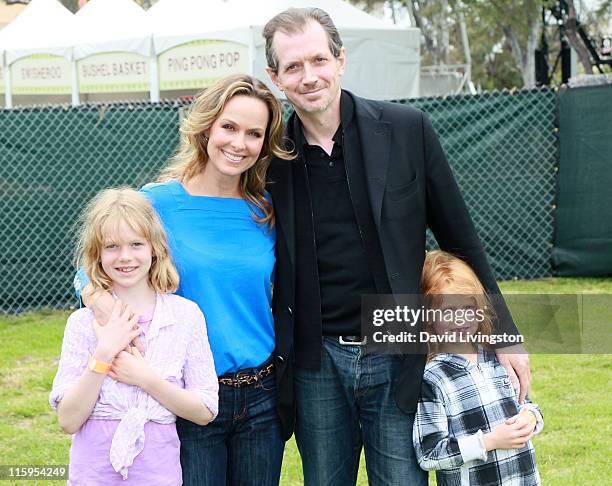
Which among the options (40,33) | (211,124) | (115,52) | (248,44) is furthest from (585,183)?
(40,33)

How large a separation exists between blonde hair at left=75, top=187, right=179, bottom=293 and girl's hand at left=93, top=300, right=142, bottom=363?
127mm

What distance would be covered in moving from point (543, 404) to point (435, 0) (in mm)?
26053

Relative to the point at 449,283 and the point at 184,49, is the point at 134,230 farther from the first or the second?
the point at 184,49

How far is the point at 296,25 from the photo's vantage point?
2.98 metres

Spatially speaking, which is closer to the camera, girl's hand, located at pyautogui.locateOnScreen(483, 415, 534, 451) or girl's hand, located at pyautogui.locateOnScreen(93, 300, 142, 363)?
girl's hand, located at pyautogui.locateOnScreen(93, 300, 142, 363)

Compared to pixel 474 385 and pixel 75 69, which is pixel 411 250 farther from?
pixel 75 69

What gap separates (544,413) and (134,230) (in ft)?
11.4

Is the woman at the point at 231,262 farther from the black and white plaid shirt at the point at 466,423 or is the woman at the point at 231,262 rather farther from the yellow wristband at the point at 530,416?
the yellow wristband at the point at 530,416

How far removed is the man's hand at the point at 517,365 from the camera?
3.08m

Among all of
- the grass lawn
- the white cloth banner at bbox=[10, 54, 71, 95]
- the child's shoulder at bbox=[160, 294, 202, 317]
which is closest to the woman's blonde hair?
the child's shoulder at bbox=[160, 294, 202, 317]

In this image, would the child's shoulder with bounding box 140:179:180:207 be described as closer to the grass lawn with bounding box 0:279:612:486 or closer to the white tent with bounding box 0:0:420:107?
the grass lawn with bounding box 0:279:612:486

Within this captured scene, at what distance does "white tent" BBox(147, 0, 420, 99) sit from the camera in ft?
42.2

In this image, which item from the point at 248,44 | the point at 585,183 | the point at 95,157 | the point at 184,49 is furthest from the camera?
the point at 184,49

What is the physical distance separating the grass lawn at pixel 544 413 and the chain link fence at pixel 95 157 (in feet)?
3.22
